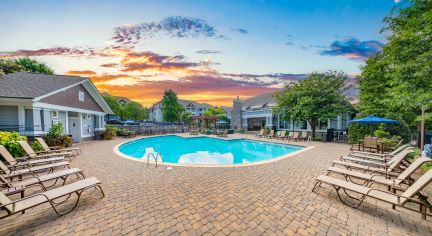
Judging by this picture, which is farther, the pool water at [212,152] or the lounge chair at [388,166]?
the pool water at [212,152]

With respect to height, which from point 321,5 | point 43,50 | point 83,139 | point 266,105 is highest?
point 321,5

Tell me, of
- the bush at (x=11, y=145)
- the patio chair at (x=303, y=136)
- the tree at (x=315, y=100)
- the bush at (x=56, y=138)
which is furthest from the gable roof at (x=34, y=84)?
the patio chair at (x=303, y=136)

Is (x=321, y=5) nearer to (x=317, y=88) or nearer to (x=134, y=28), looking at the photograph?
(x=317, y=88)

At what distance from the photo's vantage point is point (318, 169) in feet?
21.8

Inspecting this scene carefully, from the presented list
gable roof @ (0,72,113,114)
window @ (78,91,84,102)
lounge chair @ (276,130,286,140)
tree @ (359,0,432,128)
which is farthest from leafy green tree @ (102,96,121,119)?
tree @ (359,0,432,128)

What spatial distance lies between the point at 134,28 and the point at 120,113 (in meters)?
43.8

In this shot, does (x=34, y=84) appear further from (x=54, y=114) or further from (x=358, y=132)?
(x=358, y=132)

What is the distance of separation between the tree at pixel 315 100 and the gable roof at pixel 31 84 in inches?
828

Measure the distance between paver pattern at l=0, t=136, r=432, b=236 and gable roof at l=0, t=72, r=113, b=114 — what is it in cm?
1153

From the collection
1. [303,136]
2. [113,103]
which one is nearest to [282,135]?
[303,136]

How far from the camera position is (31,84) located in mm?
12875

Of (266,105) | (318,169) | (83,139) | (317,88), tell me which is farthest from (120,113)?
(318,169)

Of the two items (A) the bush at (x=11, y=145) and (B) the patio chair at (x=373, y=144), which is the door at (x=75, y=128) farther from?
(B) the patio chair at (x=373, y=144)

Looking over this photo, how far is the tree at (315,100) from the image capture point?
16.2m
